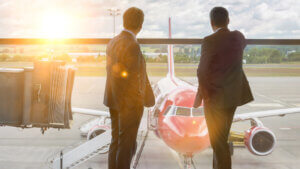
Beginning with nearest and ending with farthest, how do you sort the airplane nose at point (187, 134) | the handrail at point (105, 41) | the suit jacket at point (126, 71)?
the suit jacket at point (126, 71) < the handrail at point (105, 41) < the airplane nose at point (187, 134)

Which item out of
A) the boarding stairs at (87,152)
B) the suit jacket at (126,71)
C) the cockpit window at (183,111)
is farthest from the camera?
the cockpit window at (183,111)

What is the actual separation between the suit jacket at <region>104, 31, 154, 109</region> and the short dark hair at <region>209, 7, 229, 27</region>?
2.59 feet

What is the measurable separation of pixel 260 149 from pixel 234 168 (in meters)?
1.47

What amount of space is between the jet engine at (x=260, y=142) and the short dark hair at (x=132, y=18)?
925 centimetres

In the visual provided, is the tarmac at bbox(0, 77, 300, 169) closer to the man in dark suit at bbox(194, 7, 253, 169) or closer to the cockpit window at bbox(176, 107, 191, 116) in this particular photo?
the cockpit window at bbox(176, 107, 191, 116)

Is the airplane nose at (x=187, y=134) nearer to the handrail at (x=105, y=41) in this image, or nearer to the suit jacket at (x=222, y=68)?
the handrail at (x=105, y=41)

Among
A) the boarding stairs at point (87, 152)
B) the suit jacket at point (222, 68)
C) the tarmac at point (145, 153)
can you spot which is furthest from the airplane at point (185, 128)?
the suit jacket at point (222, 68)

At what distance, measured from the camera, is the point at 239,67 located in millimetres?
2727

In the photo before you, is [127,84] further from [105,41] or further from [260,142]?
[260,142]

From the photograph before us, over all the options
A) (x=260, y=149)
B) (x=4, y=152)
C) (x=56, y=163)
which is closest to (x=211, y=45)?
(x=56, y=163)

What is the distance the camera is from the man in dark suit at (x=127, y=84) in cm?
256

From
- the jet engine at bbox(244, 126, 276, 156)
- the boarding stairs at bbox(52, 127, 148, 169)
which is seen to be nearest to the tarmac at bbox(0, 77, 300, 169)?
the jet engine at bbox(244, 126, 276, 156)

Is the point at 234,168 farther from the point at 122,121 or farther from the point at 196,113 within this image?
the point at 122,121

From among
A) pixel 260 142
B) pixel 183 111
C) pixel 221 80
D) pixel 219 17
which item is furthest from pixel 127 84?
pixel 260 142
